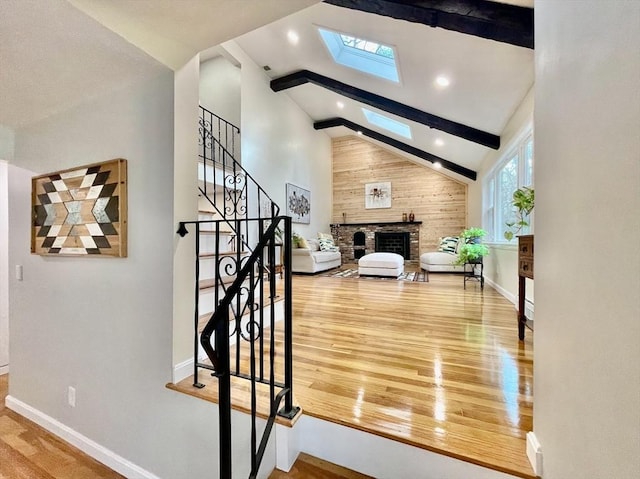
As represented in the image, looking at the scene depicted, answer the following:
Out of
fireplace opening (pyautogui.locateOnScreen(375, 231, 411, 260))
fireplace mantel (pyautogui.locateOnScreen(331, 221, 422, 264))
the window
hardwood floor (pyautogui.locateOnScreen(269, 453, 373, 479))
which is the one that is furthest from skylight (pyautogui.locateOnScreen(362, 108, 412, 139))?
hardwood floor (pyautogui.locateOnScreen(269, 453, 373, 479))

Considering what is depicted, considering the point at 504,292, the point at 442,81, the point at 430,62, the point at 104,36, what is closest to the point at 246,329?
the point at 104,36

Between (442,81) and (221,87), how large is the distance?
14.1ft

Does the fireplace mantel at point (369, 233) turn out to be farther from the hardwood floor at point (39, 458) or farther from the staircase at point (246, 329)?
the hardwood floor at point (39, 458)

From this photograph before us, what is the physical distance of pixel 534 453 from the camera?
1.01 meters

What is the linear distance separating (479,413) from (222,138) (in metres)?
5.72

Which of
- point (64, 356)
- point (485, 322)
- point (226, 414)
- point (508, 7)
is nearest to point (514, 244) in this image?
point (485, 322)

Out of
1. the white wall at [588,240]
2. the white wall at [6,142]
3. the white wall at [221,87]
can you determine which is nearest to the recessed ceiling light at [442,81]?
the white wall at [588,240]

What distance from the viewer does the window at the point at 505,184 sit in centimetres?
334

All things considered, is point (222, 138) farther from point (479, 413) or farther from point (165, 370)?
point (479, 413)

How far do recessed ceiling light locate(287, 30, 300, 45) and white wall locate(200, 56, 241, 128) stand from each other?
1376mm

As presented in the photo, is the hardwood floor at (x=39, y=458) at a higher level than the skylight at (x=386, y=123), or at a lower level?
lower

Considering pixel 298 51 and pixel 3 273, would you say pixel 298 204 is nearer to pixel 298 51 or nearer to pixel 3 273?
pixel 298 51

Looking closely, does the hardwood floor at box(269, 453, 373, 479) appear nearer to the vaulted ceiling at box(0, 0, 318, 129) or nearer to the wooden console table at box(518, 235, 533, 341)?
the wooden console table at box(518, 235, 533, 341)

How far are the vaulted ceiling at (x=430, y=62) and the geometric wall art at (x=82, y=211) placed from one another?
2.90 m
